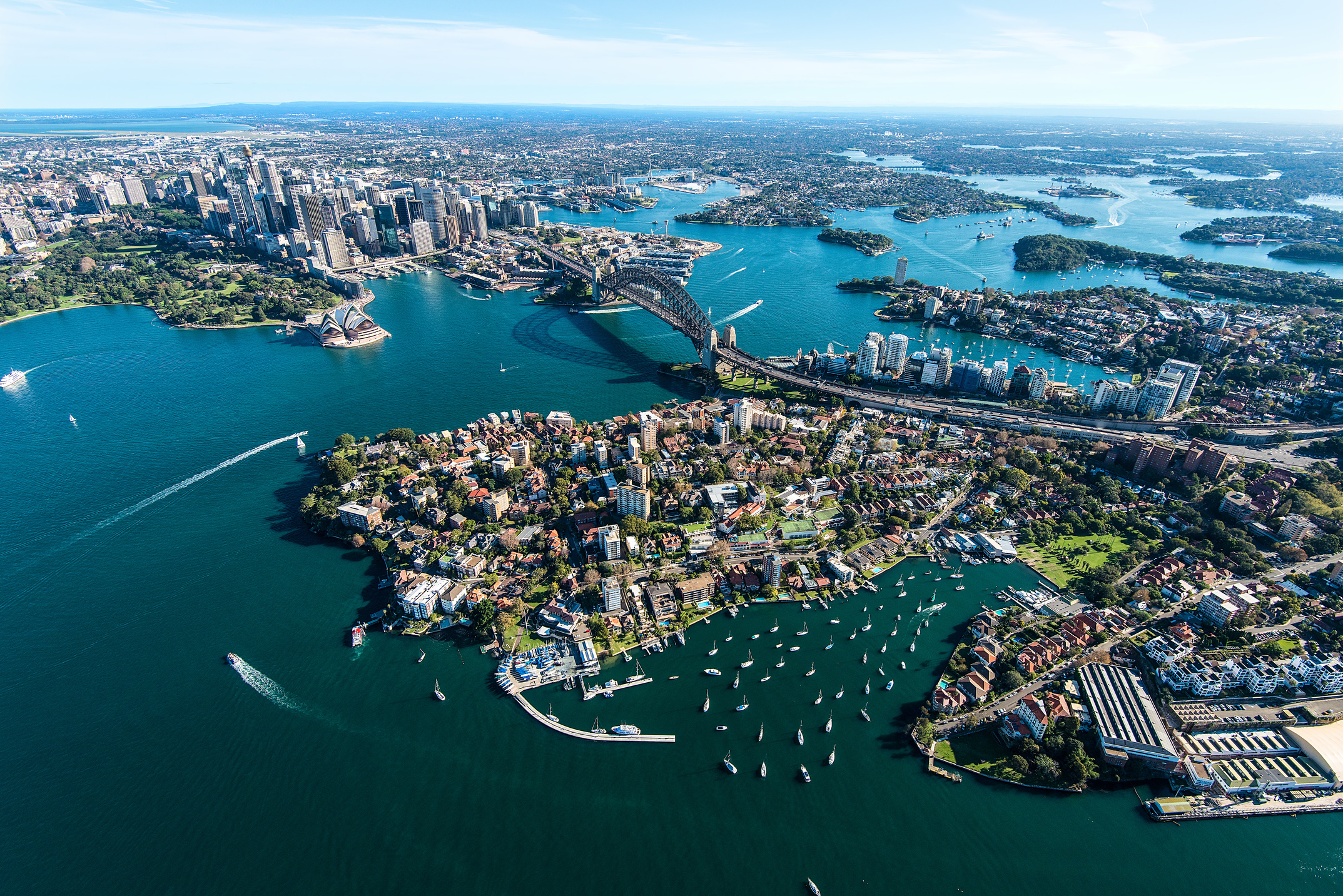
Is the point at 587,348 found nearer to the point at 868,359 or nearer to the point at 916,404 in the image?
the point at 868,359

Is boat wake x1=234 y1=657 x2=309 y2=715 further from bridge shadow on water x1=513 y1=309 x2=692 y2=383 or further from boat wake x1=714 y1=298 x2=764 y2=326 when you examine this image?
boat wake x1=714 y1=298 x2=764 y2=326

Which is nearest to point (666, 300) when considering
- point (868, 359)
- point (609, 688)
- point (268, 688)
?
point (868, 359)

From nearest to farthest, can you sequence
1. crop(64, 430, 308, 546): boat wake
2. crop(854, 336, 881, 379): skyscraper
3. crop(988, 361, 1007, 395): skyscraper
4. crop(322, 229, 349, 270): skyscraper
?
crop(64, 430, 308, 546): boat wake → crop(988, 361, 1007, 395): skyscraper → crop(854, 336, 881, 379): skyscraper → crop(322, 229, 349, 270): skyscraper

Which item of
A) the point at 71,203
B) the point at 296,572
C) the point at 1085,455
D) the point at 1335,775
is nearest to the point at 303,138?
the point at 71,203

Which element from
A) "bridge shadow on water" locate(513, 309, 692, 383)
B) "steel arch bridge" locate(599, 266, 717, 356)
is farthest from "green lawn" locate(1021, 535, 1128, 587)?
"bridge shadow on water" locate(513, 309, 692, 383)

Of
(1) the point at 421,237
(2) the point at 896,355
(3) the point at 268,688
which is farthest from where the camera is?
(1) the point at 421,237

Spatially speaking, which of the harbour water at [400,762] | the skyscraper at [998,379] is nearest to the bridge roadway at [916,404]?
the skyscraper at [998,379]

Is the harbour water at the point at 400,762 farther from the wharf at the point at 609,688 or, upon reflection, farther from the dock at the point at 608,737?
the wharf at the point at 609,688
